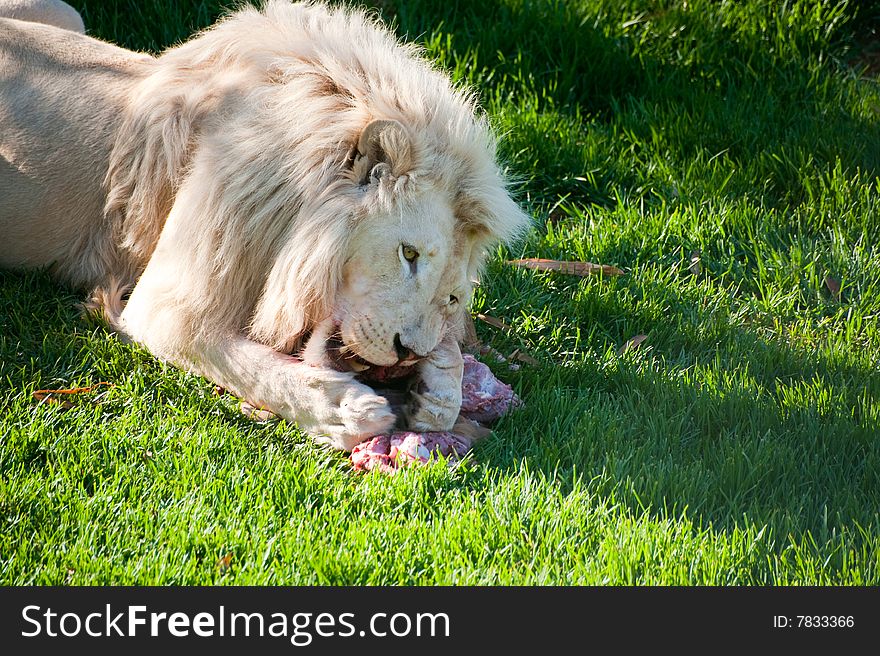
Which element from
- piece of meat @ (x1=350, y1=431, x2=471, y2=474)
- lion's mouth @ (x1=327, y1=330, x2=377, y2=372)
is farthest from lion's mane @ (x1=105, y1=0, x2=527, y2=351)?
piece of meat @ (x1=350, y1=431, x2=471, y2=474)

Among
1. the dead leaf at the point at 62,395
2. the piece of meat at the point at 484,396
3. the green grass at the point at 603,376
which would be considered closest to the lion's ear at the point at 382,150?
the piece of meat at the point at 484,396

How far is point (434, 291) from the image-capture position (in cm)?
376

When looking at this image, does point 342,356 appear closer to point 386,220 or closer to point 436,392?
point 436,392

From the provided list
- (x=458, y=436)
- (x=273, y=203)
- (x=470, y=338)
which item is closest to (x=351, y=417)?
(x=458, y=436)

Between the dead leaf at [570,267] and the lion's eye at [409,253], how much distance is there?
1.50 metres

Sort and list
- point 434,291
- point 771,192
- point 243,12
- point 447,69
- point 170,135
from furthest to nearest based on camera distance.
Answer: point 447,69
point 771,192
point 243,12
point 170,135
point 434,291

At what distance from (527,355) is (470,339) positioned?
249mm

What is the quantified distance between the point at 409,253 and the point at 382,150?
1.19 ft

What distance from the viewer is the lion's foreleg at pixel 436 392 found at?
12.4 ft

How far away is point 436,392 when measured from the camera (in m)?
3.80

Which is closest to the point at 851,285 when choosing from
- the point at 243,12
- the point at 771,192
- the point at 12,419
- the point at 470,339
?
the point at 771,192

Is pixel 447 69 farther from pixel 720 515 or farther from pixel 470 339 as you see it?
pixel 720 515

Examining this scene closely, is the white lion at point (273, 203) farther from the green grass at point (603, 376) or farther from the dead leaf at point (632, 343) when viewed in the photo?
the dead leaf at point (632, 343)

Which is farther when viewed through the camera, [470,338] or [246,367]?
[470,338]
